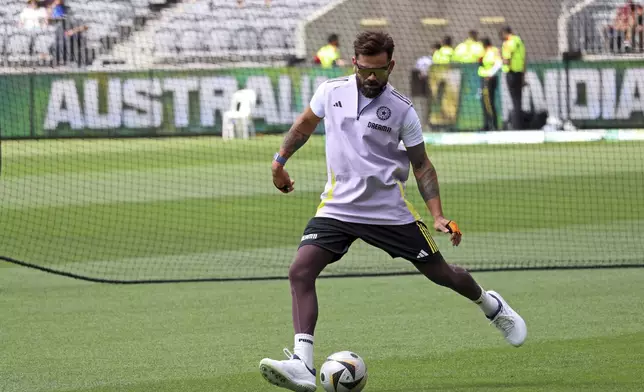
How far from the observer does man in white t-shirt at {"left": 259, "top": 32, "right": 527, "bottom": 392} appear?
7004 mm

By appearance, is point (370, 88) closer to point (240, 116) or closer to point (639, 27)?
point (639, 27)

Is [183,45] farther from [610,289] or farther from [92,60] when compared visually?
[610,289]

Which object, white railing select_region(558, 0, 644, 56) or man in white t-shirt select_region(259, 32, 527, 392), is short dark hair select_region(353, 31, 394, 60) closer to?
man in white t-shirt select_region(259, 32, 527, 392)

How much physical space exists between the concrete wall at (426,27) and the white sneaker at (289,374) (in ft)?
76.7

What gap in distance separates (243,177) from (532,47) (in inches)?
482

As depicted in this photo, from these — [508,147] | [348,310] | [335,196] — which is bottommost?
[508,147]

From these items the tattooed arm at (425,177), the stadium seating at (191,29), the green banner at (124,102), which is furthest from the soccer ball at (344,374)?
the stadium seating at (191,29)

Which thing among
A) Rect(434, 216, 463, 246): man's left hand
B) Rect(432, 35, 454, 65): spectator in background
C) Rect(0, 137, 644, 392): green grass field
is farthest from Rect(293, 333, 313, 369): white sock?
Rect(432, 35, 454, 65): spectator in background

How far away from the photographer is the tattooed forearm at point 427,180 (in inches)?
289

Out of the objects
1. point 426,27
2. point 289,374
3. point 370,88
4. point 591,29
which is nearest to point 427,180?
point 370,88

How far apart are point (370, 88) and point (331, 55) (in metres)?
22.8

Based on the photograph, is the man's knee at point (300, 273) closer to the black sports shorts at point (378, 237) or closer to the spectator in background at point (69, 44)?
the black sports shorts at point (378, 237)

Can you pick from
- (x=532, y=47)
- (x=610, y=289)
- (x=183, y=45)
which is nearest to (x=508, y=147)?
(x=532, y=47)

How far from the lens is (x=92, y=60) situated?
102 feet
